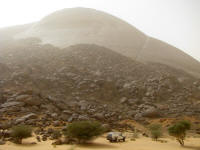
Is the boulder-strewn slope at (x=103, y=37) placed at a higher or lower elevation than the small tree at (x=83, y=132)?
higher

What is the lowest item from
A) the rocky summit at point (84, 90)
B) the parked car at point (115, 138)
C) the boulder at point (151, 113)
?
the parked car at point (115, 138)

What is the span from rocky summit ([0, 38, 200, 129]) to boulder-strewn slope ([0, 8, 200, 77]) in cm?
685

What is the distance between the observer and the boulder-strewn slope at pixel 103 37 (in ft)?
117

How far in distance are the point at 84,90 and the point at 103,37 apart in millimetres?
22221

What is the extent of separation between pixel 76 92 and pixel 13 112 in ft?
21.5

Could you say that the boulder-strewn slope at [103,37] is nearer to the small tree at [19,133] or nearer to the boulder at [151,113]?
the boulder at [151,113]

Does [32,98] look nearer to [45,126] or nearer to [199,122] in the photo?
[45,126]

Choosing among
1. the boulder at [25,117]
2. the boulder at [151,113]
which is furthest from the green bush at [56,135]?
the boulder at [151,113]

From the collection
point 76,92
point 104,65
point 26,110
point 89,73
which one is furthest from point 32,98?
point 104,65

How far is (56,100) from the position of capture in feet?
54.5

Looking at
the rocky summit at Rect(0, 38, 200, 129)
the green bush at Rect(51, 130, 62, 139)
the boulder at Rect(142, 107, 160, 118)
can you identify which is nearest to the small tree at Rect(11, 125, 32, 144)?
the green bush at Rect(51, 130, 62, 139)

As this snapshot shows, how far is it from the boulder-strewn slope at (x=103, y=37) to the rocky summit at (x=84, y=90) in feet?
22.5

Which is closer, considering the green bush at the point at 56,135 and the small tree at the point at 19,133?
the small tree at the point at 19,133

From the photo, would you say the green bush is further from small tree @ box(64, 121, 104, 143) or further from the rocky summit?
the rocky summit
